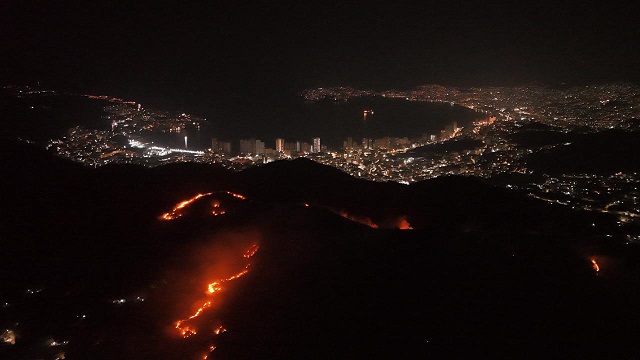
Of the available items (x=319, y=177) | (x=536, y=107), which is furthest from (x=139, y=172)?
(x=536, y=107)

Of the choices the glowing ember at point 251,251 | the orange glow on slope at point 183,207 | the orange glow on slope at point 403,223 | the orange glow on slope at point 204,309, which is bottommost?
the orange glow on slope at point 204,309

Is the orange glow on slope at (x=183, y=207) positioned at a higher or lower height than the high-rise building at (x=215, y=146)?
lower

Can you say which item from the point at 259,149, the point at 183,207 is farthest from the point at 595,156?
the point at 259,149

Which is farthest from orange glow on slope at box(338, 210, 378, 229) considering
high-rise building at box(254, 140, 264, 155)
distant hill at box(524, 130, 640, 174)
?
high-rise building at box(254, 140, 264, 155)

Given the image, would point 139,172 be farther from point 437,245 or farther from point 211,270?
point 437,245

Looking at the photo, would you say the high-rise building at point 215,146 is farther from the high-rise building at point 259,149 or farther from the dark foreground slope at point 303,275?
the dark foreground slope at point 303,275

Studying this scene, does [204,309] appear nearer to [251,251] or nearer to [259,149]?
[251,251]

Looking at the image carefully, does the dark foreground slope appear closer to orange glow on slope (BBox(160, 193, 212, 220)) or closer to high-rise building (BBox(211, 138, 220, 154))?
orange glow on slope (BBox(160, 193, 212, 220))

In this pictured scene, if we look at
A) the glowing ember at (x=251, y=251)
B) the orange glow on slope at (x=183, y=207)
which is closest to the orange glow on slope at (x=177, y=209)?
the orange glow on slope at (x=183, y=207)
